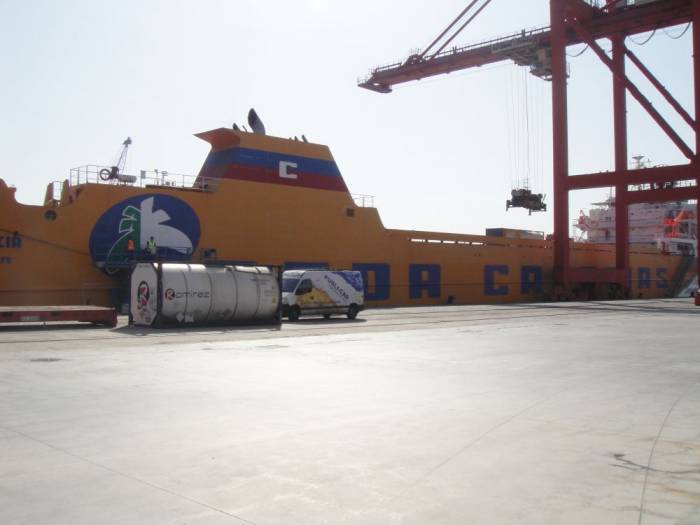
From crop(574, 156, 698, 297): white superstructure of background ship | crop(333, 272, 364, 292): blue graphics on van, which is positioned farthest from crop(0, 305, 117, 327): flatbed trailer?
crop(574, 156, 698, 297): white superstructure of background ship

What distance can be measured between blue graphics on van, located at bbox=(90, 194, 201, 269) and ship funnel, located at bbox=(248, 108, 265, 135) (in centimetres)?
718

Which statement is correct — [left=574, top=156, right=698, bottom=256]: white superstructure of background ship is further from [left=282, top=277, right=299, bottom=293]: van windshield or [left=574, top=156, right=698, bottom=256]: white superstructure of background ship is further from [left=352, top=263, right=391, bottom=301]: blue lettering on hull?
[left=282, top=277, right=299, bottom=293]: van windshield

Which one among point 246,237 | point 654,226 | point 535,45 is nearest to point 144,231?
point 246,237

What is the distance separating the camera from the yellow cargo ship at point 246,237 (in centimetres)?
2453

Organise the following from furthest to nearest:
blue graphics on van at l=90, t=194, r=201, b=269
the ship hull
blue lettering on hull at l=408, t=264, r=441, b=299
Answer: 1. blue lettering on hull at l=408, t=264, r=441, b=299
2. blue graphics on van at l=90, t=194, r=201, b=269
3. the ship hull

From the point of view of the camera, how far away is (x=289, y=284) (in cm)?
2486

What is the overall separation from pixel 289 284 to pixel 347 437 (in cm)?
1848

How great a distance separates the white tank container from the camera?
20.0 metres

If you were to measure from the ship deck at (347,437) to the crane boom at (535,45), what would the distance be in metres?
32.2

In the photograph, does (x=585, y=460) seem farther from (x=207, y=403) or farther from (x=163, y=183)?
(x=163, y=183)

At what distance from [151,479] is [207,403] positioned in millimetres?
3092

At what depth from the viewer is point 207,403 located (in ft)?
26.8

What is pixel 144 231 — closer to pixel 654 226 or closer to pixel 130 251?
pixel 130 251

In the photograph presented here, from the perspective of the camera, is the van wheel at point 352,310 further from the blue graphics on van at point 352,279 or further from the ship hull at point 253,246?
the ship hull at point 253,246
